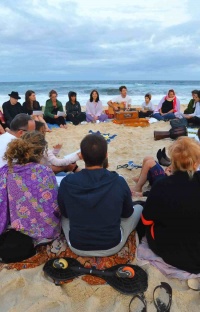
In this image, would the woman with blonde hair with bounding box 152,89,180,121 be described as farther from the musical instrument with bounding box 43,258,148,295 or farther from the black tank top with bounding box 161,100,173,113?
the musical instrument with bounding box 43,258,148,295

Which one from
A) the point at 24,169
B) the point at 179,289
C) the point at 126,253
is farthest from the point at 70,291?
the point at 24,169

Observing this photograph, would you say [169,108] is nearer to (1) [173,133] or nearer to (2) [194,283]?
(1) [173,133]

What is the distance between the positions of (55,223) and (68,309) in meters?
0.72

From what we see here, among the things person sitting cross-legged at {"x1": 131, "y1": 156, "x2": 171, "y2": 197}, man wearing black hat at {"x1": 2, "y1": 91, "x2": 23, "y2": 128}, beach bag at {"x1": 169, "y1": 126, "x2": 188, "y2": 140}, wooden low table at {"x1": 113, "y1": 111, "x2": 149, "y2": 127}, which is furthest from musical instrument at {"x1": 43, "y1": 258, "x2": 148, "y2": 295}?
wooden low table at {"x1": 113, "y1": 111, "x2": 149, "y2": 127}

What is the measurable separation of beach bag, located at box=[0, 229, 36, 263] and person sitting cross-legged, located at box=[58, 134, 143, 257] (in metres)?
0.38

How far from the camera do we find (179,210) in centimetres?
207

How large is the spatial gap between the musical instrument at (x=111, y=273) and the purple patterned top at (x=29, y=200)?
0.33 meters

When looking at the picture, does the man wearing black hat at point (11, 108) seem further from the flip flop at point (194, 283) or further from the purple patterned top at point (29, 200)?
the flip flop at point (194, 283)

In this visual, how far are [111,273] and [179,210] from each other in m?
0.69

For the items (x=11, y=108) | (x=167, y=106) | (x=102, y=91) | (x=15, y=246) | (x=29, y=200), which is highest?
(x=11, y=108)

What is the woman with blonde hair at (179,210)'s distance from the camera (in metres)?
2.07

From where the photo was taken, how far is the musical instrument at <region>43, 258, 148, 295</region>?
209 centimetres

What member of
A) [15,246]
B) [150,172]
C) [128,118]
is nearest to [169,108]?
[128,118]

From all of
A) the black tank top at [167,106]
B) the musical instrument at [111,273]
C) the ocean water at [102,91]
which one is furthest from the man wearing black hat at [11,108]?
the ocean water at [102,91]
